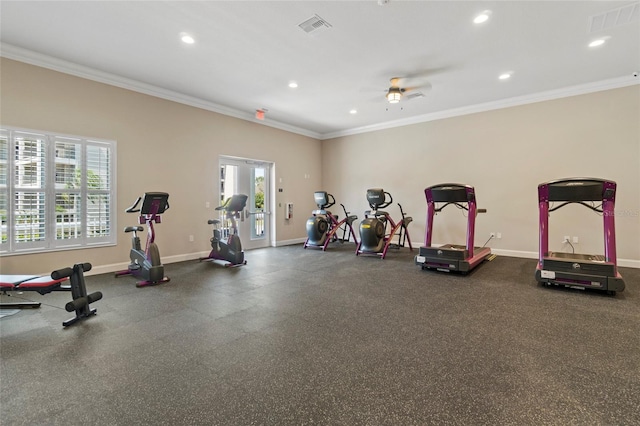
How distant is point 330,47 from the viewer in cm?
401

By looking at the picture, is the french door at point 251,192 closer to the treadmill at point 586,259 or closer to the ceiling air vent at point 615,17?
the treadmill at point 586,259

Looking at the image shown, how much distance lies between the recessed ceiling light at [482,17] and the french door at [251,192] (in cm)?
530

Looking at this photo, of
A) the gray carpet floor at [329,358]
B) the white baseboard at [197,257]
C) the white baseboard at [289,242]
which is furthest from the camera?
the white baseboard at [289,242]

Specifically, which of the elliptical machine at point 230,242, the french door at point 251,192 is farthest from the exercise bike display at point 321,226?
the elliptical machine at point 230,242

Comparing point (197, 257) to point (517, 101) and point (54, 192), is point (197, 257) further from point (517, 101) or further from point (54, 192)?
point (517, 101)

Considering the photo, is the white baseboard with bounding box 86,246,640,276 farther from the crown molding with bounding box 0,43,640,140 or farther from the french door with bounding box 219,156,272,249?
the crown molding with bounding box 0,43,640,140

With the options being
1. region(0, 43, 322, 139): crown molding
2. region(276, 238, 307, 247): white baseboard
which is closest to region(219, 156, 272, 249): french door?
region(276, 238, 307, 247): white baseboard

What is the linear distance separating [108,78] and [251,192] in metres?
3.57

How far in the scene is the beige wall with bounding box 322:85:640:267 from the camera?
5.11m

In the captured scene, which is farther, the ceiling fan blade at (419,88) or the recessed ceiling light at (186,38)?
the ceiling fan blade at (419,88)

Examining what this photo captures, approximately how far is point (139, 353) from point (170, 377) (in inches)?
20.7

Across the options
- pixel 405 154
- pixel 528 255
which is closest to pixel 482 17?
pixel 405 154

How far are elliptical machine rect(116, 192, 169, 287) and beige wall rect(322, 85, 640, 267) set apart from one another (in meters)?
5.47

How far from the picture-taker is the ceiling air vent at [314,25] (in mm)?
3396
